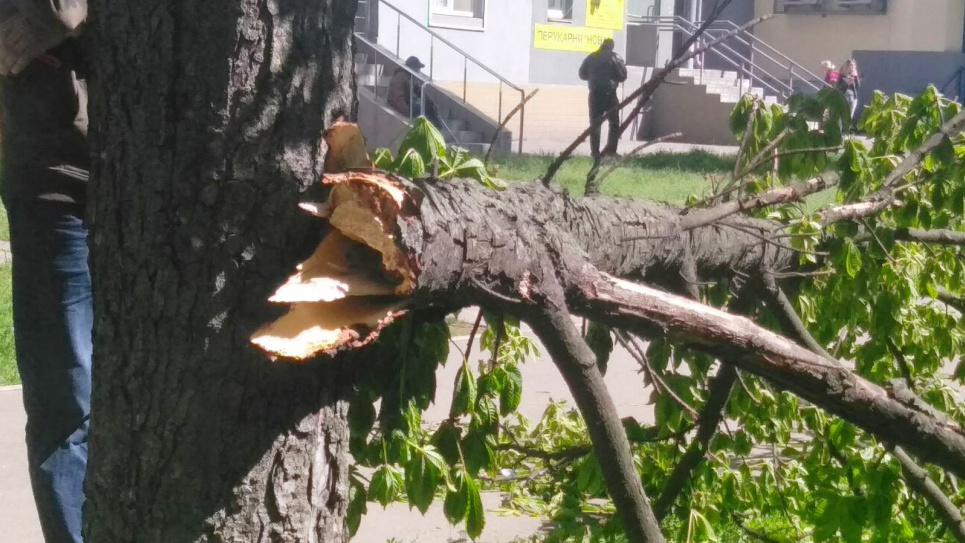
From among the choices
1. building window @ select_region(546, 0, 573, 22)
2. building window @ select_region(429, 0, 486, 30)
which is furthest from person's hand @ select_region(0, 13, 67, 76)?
building window @ select_region(546, 0, 573, 22)

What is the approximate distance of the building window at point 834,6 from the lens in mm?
28125

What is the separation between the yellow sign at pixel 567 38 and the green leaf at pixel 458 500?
18.6 metres

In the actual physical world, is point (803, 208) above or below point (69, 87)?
below

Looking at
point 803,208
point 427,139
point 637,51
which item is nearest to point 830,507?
point 803,208

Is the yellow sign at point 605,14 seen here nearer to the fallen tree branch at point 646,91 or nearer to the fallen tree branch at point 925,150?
the fallen tree branch at point 925,150

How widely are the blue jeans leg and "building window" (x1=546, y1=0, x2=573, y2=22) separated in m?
18.6

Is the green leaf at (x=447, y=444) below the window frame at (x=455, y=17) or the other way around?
below

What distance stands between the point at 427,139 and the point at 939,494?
1.73 metres

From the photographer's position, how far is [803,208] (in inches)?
128

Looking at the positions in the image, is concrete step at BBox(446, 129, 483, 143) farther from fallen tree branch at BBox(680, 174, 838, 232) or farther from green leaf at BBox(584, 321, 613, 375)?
green leaf at BBox(584, 321, 613, 375)

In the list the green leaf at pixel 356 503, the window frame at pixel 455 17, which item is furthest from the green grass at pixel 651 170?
the green leaf at pixel 356 503

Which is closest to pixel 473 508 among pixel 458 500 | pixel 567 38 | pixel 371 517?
pixel 458 500

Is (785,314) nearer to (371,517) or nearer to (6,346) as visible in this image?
(371,517)

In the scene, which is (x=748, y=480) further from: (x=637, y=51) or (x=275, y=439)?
(x=637, y=51)
